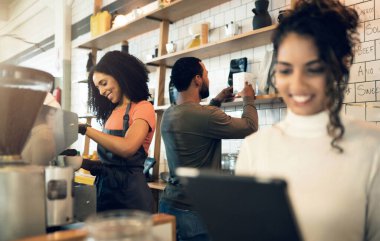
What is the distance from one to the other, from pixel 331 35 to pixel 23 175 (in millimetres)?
967

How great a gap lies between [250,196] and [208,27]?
289 cm

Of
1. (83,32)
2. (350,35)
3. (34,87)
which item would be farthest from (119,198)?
(83,32)

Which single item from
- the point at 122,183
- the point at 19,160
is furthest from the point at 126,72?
the point at 19,160

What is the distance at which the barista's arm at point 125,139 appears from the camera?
6.36 feet

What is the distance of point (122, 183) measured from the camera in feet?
6.85

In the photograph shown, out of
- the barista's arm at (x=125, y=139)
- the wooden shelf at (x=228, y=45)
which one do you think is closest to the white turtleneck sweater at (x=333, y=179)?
the barista's arm at (x=125, y=139)

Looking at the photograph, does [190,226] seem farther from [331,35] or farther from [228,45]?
[228,45]

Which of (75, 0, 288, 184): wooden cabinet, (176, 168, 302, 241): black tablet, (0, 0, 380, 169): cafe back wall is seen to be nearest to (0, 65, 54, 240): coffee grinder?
(176, 168, 302, 241): black tablet

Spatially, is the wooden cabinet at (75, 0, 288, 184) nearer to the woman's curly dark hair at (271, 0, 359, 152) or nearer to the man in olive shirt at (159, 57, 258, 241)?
the man in olive shirt at (159, 57, 258, 241)

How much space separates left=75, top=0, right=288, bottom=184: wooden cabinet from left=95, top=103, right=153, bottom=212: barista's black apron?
99 centimetres

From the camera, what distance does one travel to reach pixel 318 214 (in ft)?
3.68

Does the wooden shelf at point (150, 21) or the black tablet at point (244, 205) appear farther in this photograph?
the wooden shelf at point (150, 21)

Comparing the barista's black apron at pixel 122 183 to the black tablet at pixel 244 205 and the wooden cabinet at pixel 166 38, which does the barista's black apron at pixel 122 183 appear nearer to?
the wooden cabinet at pixel 166 38

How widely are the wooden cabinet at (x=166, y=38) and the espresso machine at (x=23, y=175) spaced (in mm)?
1682
